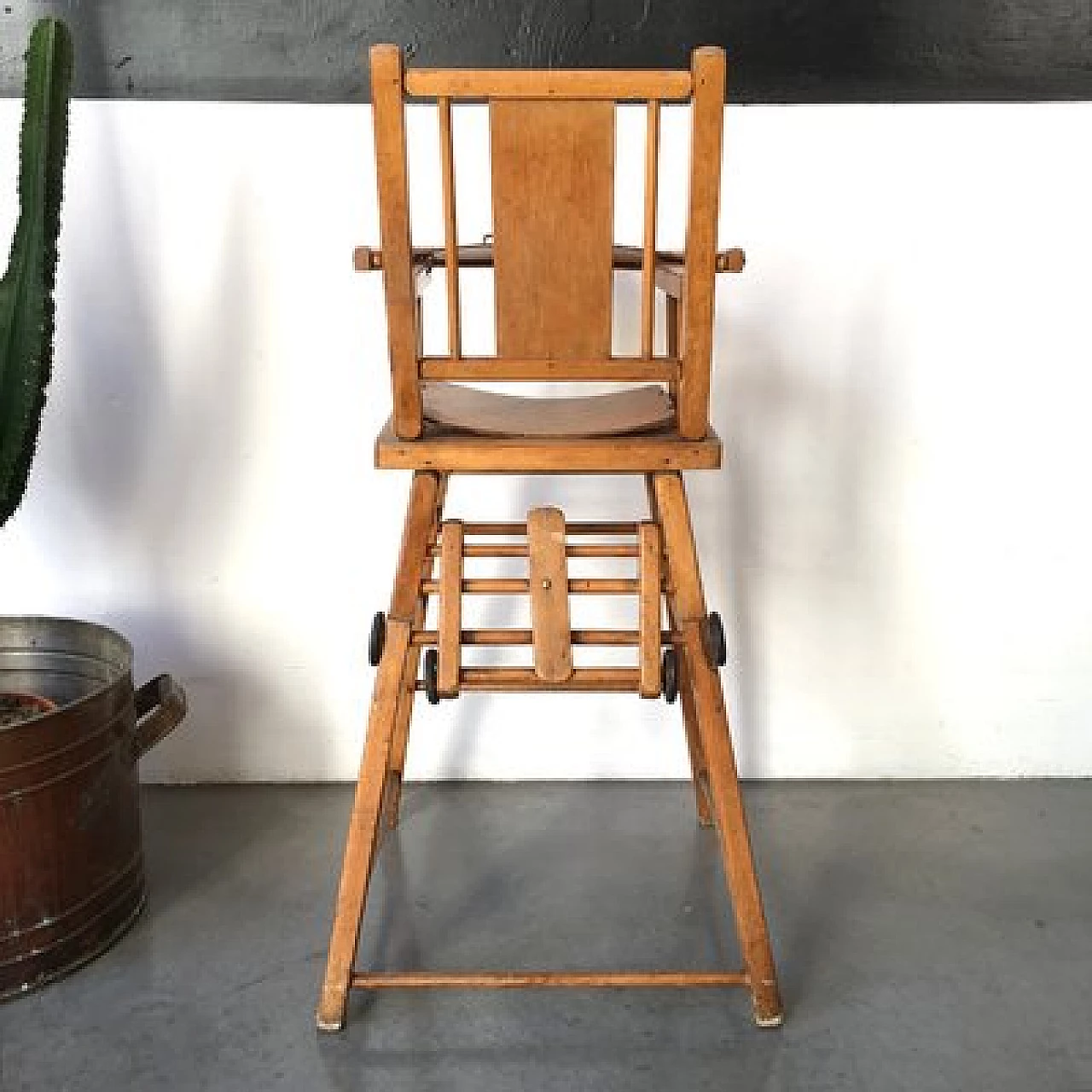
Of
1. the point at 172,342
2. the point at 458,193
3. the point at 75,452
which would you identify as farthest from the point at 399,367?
the point at 75,452

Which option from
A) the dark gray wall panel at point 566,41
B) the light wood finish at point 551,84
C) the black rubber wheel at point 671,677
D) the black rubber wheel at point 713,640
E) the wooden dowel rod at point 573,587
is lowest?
the black rubber wheel at point 671,677

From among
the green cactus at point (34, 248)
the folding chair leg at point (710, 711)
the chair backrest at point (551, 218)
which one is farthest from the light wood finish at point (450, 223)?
the green cactus at point (34, 248)

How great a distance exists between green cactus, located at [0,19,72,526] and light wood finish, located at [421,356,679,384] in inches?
26.5

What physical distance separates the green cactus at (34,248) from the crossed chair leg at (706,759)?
2.09ft

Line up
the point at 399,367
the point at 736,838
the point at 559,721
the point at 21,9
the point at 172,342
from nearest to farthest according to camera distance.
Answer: the point at 399,367
the point at 736,838
the point at 21,9
the point at 172,342
the point at 559,721

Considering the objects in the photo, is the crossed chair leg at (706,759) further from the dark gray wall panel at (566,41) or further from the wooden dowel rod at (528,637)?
the dark gray wall panel at (566,41)

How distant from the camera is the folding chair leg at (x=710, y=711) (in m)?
1.77

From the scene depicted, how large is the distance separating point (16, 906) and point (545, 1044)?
2.64 feet

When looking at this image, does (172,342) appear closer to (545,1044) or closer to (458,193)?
(458,193)

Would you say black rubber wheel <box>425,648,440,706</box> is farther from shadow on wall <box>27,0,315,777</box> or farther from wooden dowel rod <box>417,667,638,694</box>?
shadow on wall <box>27,0,315,777</box>

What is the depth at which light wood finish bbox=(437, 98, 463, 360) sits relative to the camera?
4.92ft

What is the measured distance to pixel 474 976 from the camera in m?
1.81

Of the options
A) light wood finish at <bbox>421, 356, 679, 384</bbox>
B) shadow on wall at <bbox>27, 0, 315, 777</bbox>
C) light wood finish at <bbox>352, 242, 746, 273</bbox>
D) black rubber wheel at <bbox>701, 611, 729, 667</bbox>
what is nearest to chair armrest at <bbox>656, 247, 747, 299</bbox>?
light wood finish at <bbox>352, 242, 746, 273</bbox>

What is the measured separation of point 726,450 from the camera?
2.45 m
